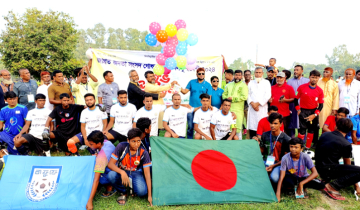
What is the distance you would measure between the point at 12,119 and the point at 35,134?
2.13 feet

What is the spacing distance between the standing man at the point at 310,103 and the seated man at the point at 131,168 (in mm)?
4207

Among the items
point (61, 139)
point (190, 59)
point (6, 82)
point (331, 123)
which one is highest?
point (190, 59)

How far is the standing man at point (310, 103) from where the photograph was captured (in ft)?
19.3

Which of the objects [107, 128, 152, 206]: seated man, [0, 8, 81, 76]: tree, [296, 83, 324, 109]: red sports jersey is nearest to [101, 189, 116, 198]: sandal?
[107, 128, 152, 206]: seated man

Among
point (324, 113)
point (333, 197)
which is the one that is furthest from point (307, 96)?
point (333, 197)

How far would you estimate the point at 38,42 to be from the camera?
20172 mm

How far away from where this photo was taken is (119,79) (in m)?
8.00

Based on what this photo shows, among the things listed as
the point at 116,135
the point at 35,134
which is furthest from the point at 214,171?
the point at 35,134

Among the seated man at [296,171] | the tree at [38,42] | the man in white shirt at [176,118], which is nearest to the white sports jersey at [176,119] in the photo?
the man in white shirt at [176,118]

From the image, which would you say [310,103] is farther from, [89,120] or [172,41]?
[89,120]

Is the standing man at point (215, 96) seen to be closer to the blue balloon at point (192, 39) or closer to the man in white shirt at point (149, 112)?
the blue balloon at point (192, 39)

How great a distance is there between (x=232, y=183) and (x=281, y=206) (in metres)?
0.75

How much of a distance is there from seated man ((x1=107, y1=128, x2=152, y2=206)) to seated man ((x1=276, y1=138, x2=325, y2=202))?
2081mm

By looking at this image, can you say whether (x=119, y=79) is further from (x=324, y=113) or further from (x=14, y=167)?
(x=324, y=113)
